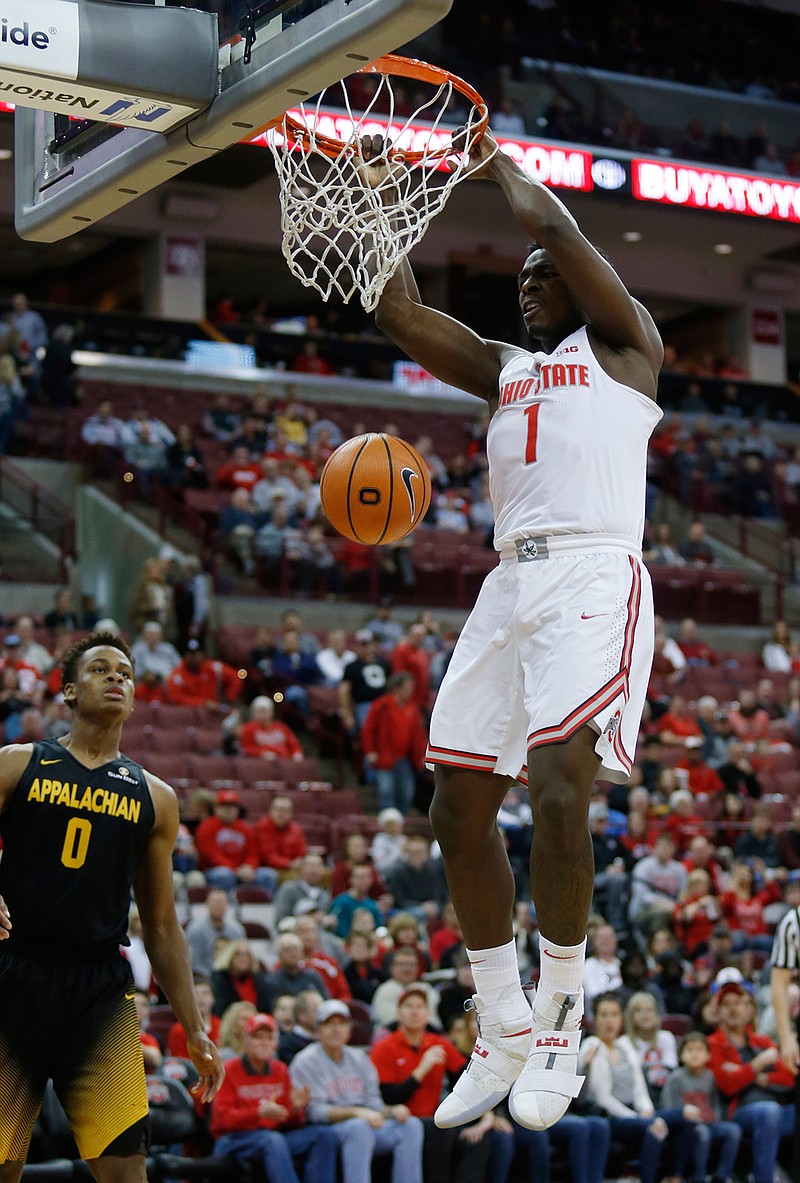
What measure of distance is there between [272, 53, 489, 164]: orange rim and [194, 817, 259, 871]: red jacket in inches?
311

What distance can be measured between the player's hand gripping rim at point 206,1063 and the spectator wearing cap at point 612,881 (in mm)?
7021

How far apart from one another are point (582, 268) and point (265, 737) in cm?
1054

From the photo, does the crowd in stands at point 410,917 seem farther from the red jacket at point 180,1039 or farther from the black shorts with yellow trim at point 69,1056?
the black shorts with yellow trim at point 69,1056

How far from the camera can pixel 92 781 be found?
575cm

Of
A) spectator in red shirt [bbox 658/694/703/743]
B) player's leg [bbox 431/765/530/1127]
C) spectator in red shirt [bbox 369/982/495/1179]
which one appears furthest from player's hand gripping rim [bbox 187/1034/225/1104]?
spectator in red shirt [bbox 658/694/703/743]

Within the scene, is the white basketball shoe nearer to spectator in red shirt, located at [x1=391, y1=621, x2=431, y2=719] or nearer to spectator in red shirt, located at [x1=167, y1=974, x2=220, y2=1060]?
spectator in red shirt, located at [x1=167, y1=974, x2=220, y2=1060]

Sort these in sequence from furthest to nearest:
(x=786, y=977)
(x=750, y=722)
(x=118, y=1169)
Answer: (x=750, y=722), (x=786, y=977), (x=118, y=1169)

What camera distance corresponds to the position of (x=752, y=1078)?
35.8 ft

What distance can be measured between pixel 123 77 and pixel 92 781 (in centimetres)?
226

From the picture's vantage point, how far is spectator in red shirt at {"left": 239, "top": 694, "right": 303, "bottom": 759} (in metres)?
14.7

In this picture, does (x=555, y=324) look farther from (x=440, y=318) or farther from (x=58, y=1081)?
(x=58, y=1081)

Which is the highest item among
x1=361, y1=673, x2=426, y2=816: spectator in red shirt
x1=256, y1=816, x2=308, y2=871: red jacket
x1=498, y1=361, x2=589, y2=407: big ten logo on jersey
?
x1=498, y1=361, x2=589, y2=407: big ten logo on jersey

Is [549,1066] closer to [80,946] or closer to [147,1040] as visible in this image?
[80,946]

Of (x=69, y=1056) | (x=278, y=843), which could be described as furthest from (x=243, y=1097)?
(x=69, y=1056)
